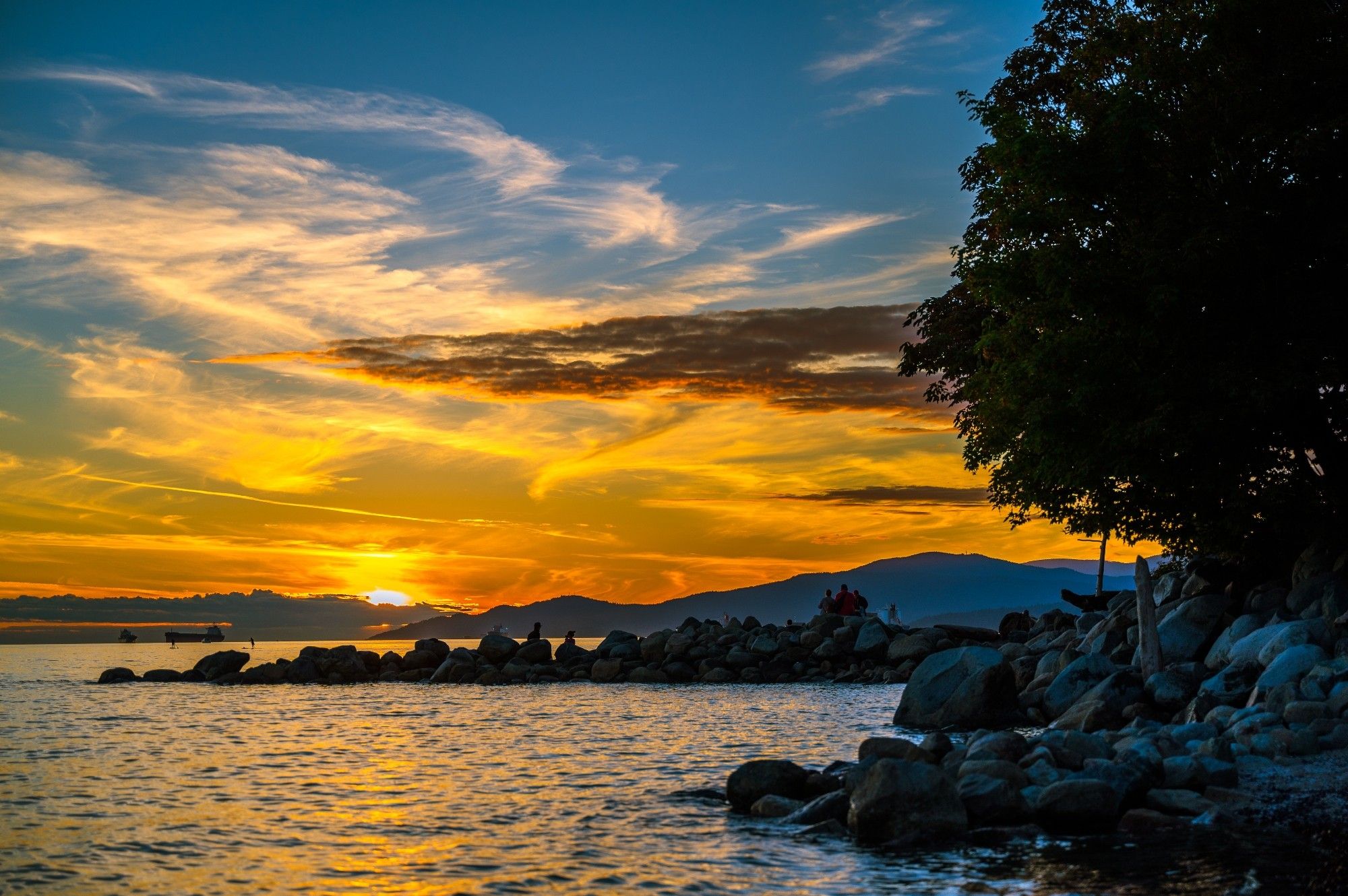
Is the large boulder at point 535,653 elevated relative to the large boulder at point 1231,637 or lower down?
lower down

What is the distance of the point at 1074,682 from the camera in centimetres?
2816

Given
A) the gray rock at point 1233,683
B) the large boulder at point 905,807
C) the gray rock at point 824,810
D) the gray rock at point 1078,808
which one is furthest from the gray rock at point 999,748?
the gray rock at point 1233,683

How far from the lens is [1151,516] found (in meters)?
29.6

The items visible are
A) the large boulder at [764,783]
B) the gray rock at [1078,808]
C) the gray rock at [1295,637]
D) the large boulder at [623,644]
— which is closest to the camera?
the gray rock at [1078,808]

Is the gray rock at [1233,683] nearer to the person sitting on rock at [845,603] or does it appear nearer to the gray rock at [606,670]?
the gray rock at [606,670]

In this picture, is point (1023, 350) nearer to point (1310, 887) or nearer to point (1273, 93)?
point (1273, 93)

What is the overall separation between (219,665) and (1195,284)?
5318 centimetres

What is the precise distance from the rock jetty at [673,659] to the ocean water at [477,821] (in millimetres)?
15037

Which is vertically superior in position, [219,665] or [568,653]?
[568,653]

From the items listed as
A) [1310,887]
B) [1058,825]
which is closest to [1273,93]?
[1058,825]

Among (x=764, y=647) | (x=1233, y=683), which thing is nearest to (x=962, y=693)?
(x=1233, y=683)

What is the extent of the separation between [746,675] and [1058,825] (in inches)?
1418

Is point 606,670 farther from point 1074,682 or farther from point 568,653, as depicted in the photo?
point 1074,682

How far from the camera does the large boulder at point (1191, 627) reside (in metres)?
28.6
